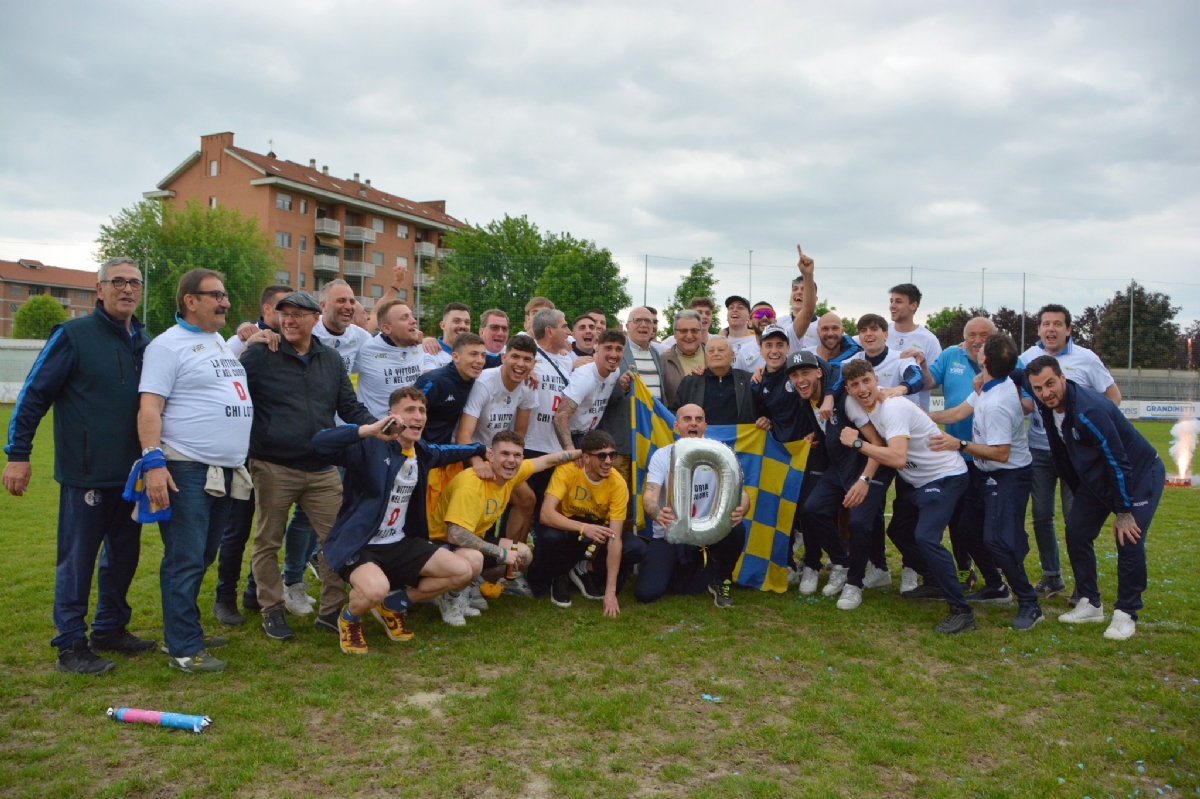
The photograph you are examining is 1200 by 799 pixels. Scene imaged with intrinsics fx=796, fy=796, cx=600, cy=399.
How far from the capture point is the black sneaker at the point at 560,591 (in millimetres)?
6194

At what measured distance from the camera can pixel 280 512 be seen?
5.18 m

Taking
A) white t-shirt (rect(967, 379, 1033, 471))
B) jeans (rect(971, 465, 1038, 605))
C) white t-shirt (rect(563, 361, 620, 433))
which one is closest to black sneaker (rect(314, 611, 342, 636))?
white t-shirt (rect(563, 361, 620, 433))

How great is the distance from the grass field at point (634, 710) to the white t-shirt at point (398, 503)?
69 centimetres

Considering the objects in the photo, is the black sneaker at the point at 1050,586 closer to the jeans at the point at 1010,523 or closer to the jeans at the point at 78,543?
the jeans at the point at 1010,523

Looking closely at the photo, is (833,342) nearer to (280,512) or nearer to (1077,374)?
(1077,374)

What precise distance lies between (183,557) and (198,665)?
61 cm

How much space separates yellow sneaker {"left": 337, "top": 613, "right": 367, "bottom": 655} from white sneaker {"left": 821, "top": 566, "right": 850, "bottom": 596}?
3675mm

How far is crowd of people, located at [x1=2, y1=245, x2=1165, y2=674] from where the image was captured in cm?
452

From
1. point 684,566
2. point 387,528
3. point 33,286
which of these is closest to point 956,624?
point 684,566

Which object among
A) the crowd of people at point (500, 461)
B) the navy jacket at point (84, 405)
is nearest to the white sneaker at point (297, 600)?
the crowd of people at point (500, 461)

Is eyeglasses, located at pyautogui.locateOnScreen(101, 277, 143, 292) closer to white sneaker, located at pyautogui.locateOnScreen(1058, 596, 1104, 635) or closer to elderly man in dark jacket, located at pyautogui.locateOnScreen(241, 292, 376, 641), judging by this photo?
elderly man in dark jacket, located at pyautogui.locateOnScreen(241, 292, 376, 641)

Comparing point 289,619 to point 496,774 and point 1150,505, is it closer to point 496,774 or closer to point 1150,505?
point 496,774

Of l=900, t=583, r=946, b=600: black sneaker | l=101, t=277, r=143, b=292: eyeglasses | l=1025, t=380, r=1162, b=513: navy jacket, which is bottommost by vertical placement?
l=900, t=583, r=946, b=600: black sneaker

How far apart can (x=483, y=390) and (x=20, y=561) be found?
14.6 feet
